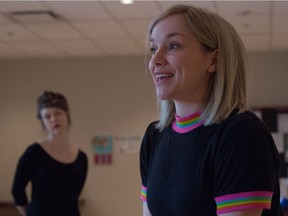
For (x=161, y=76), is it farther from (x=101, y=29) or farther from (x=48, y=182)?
(x=101, y=29)

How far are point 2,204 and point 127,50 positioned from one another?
8.31ft

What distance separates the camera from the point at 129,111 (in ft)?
19.6

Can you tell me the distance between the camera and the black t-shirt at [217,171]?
3.02 feet

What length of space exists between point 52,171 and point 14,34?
93.7 inches

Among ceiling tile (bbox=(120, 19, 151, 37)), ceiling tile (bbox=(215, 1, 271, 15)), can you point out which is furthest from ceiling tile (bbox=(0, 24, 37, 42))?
ceiling tile (bbox=(215, 1, 271, 15))

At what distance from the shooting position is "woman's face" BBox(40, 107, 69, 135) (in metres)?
3.06

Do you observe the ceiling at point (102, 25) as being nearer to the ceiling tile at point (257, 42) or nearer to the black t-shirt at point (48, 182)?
the ceiling tile at point (257, 42)

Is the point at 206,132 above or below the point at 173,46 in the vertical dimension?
below

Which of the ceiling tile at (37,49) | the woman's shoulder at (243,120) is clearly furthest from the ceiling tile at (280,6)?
the woman's shoulder at (243,120)

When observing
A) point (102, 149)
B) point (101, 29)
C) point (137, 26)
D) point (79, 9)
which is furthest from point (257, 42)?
point (102, 149)

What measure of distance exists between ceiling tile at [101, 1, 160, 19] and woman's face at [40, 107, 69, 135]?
1091 mm

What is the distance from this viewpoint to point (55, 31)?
4.65 m

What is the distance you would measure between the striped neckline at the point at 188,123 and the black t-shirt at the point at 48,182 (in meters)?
1.82

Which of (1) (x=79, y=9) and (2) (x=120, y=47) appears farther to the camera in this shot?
(2) (x=120, y=47)
